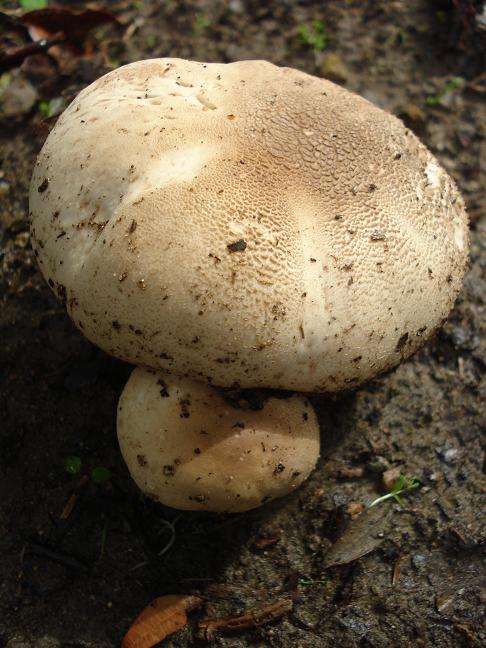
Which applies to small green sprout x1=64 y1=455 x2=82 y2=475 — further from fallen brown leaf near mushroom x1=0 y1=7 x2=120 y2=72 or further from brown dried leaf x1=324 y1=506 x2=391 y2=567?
fallen brown leaf near mushroom x1=0 y1=7 x2=120 y2=72

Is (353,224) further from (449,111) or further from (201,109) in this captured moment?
(449,111)

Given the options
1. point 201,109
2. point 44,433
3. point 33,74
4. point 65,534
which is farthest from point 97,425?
point 33,74

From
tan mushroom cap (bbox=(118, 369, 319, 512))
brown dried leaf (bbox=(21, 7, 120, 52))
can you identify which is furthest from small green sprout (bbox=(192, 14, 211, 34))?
tan mushroom cap (bbox=(118, 369, 319, 512))

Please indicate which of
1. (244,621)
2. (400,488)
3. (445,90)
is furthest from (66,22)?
(244,621)

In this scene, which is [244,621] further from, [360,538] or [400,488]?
[400,488]

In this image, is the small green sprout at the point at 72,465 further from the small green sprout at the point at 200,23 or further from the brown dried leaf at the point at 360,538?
the small green sprout at the point at 200,23

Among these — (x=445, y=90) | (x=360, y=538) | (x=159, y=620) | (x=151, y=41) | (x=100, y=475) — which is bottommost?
(x=159, y=620)
